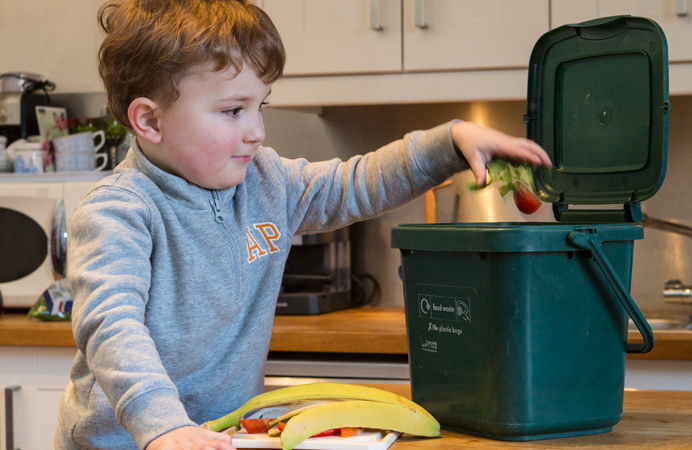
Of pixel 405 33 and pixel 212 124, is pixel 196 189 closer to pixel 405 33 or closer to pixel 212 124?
pixel 212 124

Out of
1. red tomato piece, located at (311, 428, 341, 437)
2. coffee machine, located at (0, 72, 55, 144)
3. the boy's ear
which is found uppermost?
coffee machine, located at (0, 72, 55, 144)

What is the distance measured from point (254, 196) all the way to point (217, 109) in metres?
0.19

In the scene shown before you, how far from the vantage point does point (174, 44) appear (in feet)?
3.09

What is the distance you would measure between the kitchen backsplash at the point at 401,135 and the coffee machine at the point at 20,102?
73 centimetres

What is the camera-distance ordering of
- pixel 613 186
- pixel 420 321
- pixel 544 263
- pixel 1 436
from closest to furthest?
pixel 544 263, pixel 420 321, pixel 613 186, pixel 1 436

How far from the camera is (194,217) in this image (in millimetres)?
1000

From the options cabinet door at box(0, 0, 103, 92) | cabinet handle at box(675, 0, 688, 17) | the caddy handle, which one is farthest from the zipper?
cabinet door at box(0, 0, 103, 92)

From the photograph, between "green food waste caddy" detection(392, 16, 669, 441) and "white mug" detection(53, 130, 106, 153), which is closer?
"green food waste caddy" detection(392, 16, 669, 441)

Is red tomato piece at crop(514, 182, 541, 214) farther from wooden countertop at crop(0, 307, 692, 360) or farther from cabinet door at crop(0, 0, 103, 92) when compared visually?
cabinet door at crop(0, 0, 103, 92)

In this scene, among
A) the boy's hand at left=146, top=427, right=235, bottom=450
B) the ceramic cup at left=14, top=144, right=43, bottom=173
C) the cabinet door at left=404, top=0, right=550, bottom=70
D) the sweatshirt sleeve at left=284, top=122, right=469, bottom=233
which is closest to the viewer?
the boy's hand at left=146, top=427, right=235, bottom=450

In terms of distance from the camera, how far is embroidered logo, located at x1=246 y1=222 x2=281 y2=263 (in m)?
1.06

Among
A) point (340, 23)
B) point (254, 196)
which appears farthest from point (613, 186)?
point (340, 23)

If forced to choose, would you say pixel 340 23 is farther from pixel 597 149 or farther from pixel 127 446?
pixel 127 446

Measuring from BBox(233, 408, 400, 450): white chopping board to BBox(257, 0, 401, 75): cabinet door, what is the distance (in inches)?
52.7
